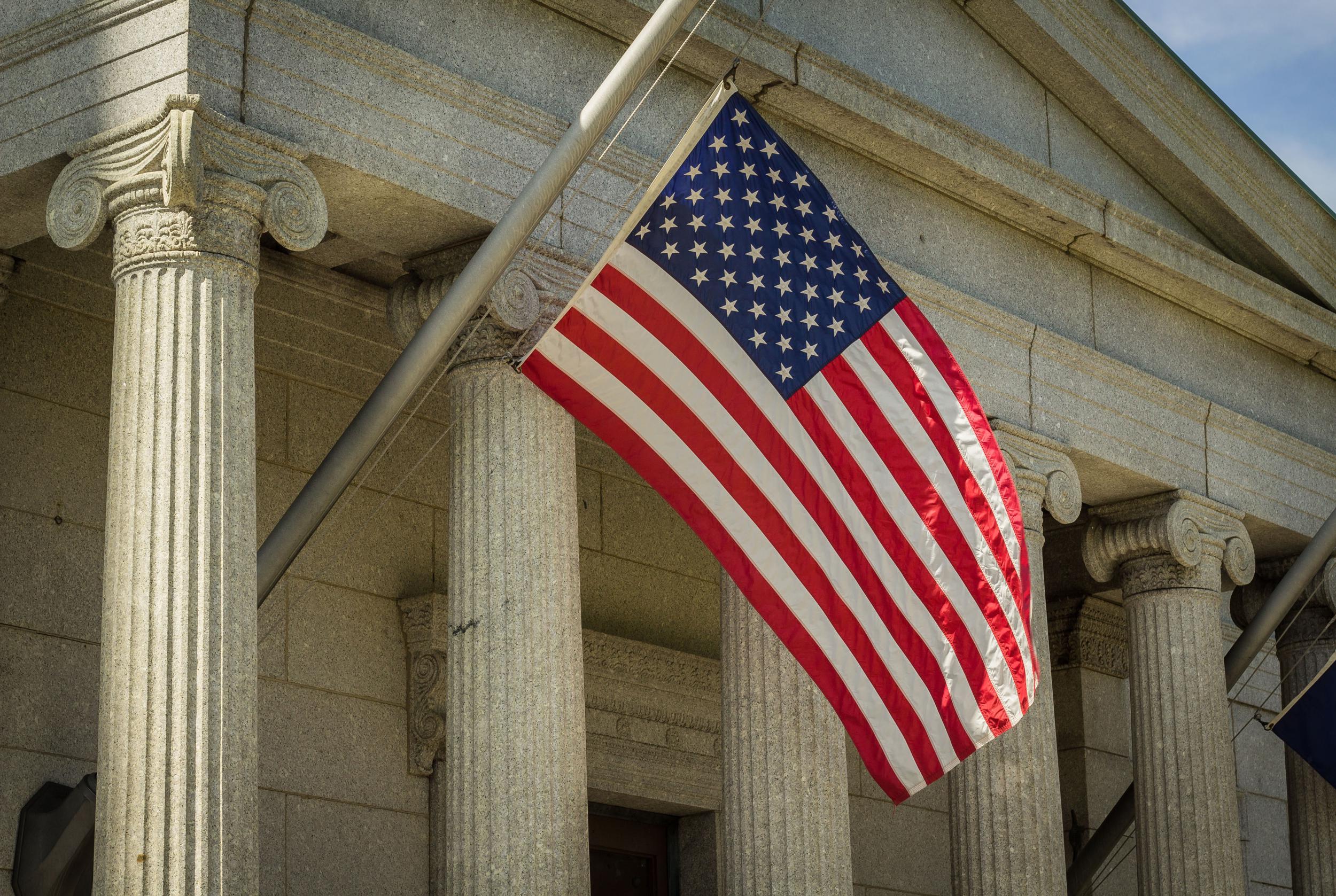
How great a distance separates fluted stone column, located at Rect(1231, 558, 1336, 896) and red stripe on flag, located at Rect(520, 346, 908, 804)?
362 inches

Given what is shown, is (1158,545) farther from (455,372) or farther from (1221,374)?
Answer: (455,372)

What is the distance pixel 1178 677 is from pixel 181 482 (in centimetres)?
1109

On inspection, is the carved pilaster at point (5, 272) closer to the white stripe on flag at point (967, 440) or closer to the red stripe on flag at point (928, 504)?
the red stripe on flag at point (928, 504)

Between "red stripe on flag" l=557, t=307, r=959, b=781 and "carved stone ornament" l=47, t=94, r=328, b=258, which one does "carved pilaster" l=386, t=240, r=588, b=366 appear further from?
"carved stone ornament" l=47, t=94, r=328, b=258

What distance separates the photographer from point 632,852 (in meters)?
19.7

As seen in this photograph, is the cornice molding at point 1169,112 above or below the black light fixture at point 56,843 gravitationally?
above

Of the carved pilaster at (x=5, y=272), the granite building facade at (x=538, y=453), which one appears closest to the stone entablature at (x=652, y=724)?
the granite building facade at (x=538, y=453)

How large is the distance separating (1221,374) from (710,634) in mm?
5831

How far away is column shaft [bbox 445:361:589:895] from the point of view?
13.4 meters

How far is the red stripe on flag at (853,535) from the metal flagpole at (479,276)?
1298 mm

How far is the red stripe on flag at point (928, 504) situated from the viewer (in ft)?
45.8

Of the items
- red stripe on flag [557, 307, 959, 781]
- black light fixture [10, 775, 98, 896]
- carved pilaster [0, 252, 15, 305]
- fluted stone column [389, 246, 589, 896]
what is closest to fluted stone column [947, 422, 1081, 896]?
red stripe on flag [557, 307, 959, 781]

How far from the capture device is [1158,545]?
1986 cm

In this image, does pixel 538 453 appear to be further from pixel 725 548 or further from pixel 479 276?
pixel 479 276
